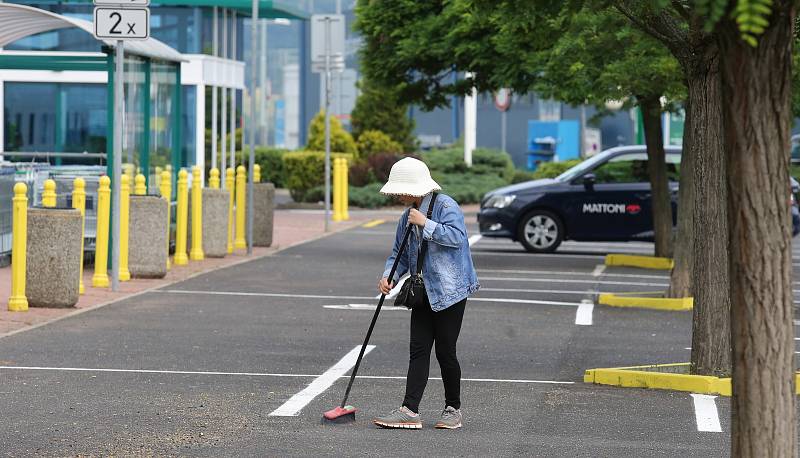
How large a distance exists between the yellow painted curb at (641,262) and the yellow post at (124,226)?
23.2 feet

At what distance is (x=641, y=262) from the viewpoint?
2080 centimetres

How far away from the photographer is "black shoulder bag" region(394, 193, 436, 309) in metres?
8.38

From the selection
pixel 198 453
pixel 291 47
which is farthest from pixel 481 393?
pixel 291 47

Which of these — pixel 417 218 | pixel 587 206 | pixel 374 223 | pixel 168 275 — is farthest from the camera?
pixel 374 223

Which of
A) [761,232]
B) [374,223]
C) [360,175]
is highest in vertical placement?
[761,232]

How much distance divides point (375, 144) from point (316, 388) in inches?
1229

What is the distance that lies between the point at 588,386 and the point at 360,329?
3317mm

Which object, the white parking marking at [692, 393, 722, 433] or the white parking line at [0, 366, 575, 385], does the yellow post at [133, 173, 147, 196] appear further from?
the white parking marking at [692, 393, 722, 433]

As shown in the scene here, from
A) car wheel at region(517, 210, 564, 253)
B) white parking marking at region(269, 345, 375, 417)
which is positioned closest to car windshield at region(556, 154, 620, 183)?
car wheel at region(517, 210, 564, 253)

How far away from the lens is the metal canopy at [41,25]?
18094 mm

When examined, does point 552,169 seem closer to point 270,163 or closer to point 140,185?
point 270,163

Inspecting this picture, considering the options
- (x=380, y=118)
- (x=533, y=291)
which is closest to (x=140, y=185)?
(x=533, y=291)

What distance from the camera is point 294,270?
61.9 ft

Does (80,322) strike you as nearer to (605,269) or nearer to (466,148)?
(605,269)
